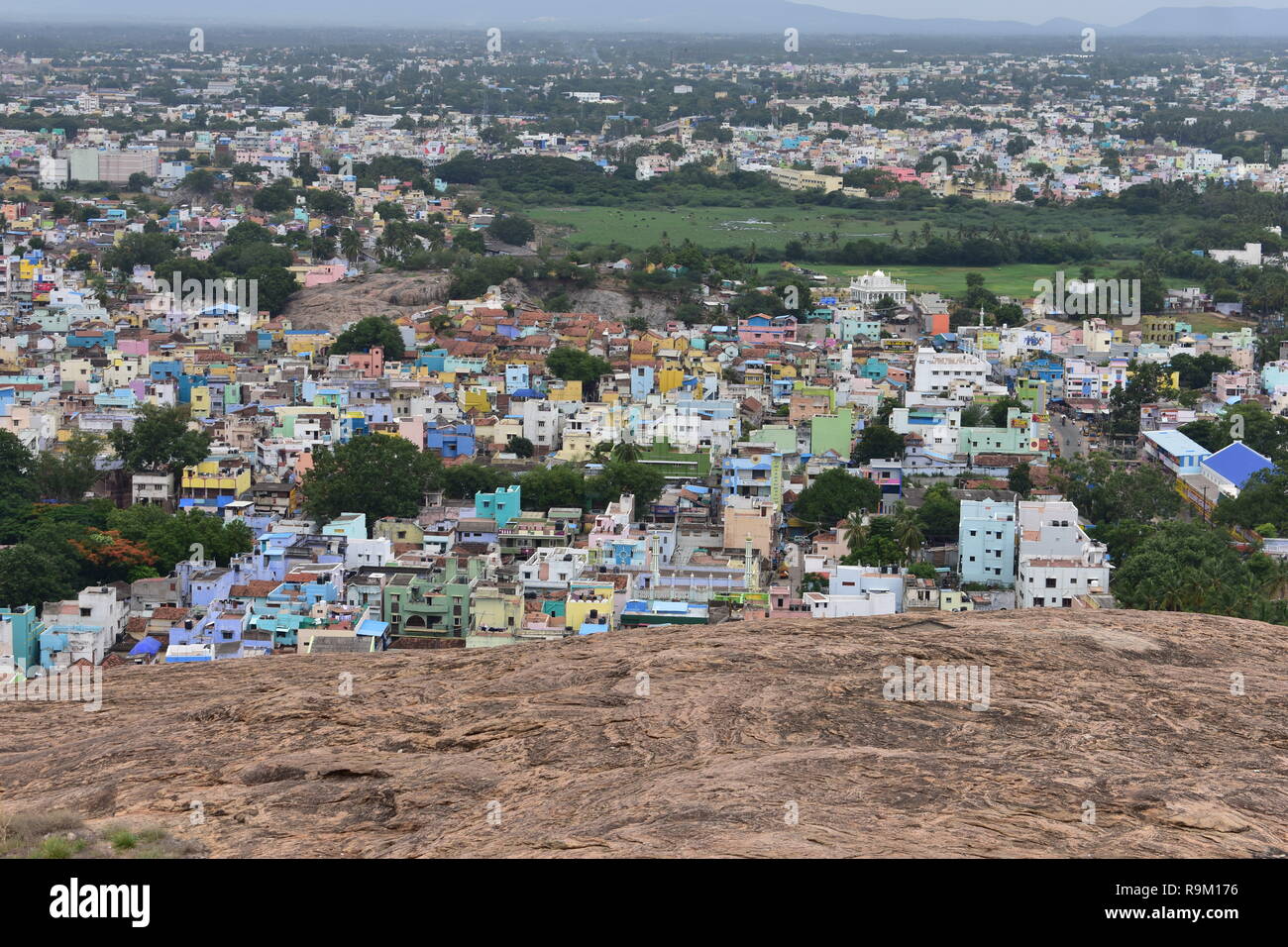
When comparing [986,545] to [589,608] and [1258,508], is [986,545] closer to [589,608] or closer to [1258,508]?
[1258,508]

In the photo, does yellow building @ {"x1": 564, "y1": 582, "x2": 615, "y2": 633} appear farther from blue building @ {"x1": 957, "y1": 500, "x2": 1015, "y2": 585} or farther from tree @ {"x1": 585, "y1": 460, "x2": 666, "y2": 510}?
tree @ {"x1": 585, "y1": 460, "x2": 666, "y2": 510}

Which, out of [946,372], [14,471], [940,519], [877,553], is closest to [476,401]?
[14,471]

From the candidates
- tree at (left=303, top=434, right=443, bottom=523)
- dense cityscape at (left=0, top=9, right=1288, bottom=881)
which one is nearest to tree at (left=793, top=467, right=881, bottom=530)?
dense cityscape at (left=0, top=9, right=1288, bottom=881)

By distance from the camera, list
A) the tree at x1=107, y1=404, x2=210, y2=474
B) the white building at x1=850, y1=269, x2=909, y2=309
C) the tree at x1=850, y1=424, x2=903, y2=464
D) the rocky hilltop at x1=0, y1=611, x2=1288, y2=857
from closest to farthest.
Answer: the rocky hilltop at x1=0, y1=611, x2=1288, y2=857
the tree at x1=107, y1=404, x2=210, y2=474
the tree at x1=850, y1=424, x2=903, y2=464
the white building at x1=850, y1=269, x2=909, y2=309

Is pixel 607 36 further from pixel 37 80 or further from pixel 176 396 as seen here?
pixel 176 396

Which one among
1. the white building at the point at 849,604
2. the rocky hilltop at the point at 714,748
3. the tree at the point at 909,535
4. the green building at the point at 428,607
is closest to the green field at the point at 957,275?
the tree at the point at 909,535

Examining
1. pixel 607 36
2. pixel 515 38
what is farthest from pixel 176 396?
pixel 607 36
